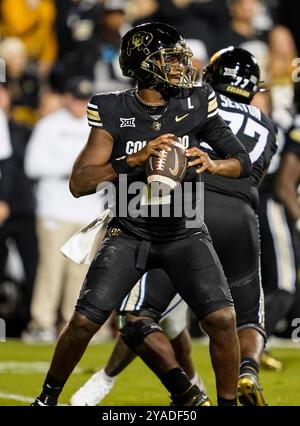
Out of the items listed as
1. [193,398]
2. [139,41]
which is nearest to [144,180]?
[139,41]

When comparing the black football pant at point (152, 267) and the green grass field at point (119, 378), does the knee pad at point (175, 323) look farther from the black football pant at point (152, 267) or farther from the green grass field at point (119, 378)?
the black football pant at point (152, 267)

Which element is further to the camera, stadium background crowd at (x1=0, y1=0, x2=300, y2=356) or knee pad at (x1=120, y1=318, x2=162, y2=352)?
stadium background crowd at (x1=0, y1=0, x2=300, y2=356)

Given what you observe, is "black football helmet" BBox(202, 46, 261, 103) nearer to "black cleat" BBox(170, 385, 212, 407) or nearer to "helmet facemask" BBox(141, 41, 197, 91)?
"helmet facemask" BBox(141, 41, 197, 91)

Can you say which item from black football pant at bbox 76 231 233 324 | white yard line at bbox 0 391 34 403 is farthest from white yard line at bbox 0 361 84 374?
black football pant at bbox 76 231 233 324

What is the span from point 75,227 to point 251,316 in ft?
13.8

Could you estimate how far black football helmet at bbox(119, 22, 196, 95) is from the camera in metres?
5.14

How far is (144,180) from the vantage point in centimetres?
518

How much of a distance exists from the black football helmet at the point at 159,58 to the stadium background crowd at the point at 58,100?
133 inches

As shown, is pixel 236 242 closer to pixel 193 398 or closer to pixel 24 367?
pixel 193 398

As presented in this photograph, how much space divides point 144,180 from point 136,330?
0.84 meters

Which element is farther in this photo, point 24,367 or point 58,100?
point 58,100

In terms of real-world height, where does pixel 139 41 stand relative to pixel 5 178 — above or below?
above

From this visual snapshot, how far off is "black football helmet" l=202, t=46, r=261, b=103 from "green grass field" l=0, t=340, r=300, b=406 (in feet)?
5.59

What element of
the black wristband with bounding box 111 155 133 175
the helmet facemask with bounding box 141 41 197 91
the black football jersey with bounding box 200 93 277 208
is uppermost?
the helmet facemask with bounding box 141 41 197 91
